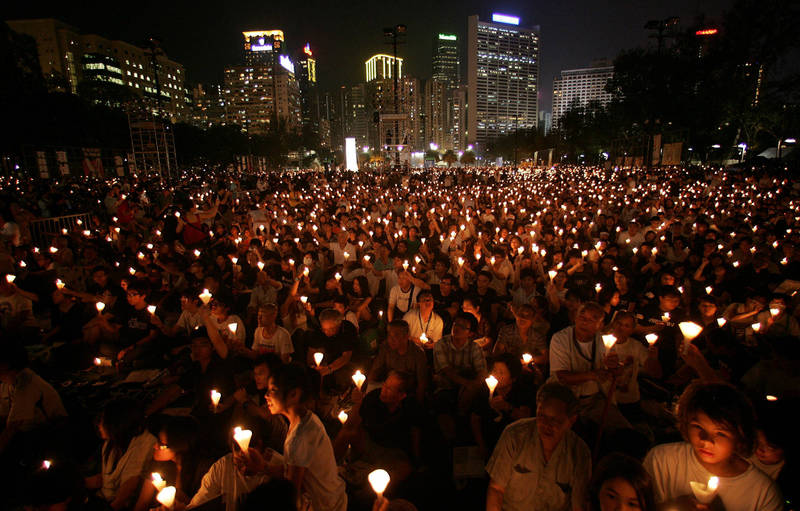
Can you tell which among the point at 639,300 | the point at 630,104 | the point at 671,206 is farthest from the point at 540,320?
the point at 630,104

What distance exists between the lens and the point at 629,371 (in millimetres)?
4066

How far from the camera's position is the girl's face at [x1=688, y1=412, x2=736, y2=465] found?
6.51 feet

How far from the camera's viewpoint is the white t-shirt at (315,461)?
8.70ft

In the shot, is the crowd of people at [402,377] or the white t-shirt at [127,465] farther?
the white t-shirt at [127,465]

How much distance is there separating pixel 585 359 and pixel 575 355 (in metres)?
0.08

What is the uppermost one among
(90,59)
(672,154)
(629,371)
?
(90,59)

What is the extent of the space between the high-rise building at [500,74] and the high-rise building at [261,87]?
235 feet

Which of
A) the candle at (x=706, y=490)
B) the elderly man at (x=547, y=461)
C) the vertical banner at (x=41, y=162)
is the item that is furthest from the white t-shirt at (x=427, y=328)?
the vertical banner at (x=41, y=162)

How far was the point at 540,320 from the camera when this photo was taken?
16.9 feet

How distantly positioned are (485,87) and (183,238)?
188m

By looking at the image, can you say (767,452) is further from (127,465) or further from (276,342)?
(276,342)

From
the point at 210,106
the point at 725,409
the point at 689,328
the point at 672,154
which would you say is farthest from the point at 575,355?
the point at 210,106

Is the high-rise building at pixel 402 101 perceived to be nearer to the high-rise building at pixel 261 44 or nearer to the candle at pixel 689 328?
the high-rise building at pixel 261 44

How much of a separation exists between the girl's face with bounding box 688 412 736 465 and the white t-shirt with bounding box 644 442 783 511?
8 centimetres
